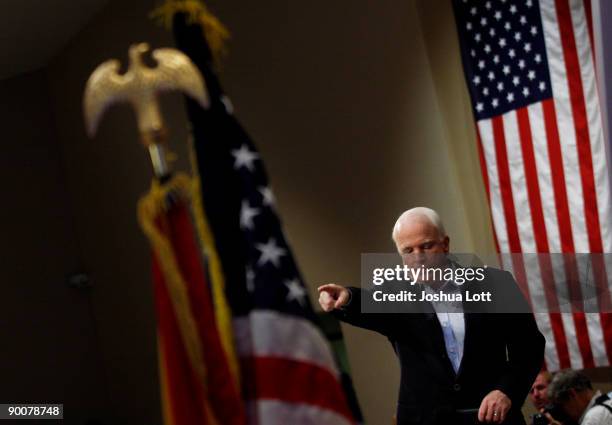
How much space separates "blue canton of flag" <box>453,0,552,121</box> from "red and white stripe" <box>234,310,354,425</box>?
357cm

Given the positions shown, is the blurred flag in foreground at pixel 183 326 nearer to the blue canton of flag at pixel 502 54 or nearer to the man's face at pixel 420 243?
the man's face at pixel 420 243

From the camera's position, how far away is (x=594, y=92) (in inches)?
202

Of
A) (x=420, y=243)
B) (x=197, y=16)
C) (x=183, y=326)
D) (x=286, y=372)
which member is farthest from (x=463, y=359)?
(x=197, y=16)

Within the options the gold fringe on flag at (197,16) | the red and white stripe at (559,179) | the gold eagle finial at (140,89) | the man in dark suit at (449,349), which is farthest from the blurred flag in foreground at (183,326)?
the red and white stripe at (559,179)

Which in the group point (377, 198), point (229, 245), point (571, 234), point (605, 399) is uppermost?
point (377, 198)

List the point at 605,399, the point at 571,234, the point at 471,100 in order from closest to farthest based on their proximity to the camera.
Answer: the point at 605,399 < the point at 571,234 < the point at 471,100

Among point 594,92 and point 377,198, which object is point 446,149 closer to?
point 377,198

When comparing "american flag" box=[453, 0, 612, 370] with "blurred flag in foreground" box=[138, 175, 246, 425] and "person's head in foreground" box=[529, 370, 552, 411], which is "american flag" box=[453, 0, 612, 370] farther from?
"blurred flag in foreground" box=[138, 175, 246, 425]

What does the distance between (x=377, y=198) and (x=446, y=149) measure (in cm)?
64

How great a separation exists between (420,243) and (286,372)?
2.60ft

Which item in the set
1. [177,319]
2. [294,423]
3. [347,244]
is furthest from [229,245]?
[347,244]

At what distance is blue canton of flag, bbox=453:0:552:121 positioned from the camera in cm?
534

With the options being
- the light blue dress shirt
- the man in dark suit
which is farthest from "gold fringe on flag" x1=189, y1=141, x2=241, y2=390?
the light blue dress shirt

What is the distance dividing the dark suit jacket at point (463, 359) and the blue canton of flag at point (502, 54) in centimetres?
274
